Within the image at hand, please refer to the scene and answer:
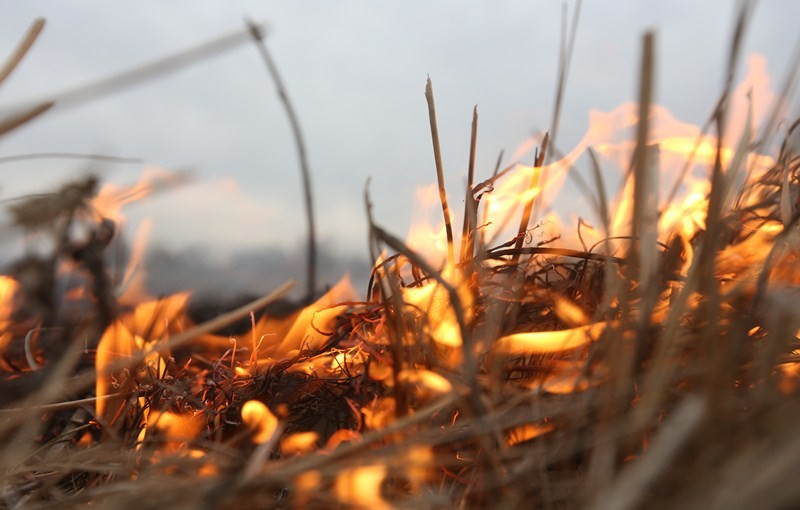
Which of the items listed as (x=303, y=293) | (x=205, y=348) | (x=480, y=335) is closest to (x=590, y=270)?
(x=480, y=335)

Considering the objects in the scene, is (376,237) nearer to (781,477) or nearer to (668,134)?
(781,477)

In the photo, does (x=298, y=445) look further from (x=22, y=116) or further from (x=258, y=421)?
(x=22, y=116)

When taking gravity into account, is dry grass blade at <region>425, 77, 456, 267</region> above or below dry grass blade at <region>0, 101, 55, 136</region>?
below

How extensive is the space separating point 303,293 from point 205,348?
26cm

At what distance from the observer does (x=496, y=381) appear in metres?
0.29

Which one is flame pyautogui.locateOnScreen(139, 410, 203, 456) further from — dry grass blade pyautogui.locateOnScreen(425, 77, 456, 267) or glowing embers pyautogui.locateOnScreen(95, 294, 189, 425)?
dry grass blade pyautogui.locateOnScreen(425, 77, 456, 267)

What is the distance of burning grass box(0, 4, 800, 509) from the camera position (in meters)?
0.20

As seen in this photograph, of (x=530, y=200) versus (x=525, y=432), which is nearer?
(x=525, y=432)

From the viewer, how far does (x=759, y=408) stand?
20 centimetres

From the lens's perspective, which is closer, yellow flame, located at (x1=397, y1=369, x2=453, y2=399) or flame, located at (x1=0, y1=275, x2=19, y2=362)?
yellow flame, located at (x1=397, y1=369, x2=453, y2=399)

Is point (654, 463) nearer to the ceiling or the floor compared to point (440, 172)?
nearer to the floor

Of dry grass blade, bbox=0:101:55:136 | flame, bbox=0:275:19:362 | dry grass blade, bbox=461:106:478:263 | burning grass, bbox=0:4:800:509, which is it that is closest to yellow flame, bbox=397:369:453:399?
burning grass, bbox=0:4:800:509

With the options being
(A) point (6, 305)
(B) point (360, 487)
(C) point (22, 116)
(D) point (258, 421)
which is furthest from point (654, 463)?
(A) point (6, 305)

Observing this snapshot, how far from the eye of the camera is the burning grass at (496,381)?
7.8 inches
